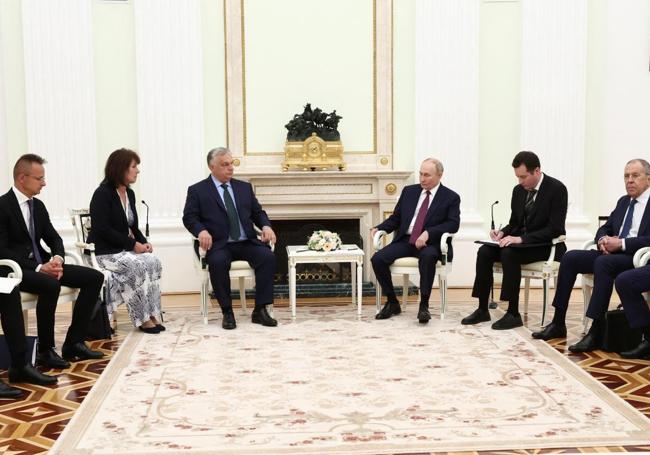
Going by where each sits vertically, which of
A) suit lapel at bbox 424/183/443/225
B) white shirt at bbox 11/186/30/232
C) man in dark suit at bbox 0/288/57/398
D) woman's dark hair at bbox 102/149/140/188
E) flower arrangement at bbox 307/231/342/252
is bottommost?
man in dark suit at bbox 0/288/57/398

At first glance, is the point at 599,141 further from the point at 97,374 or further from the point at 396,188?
the point at 97,374

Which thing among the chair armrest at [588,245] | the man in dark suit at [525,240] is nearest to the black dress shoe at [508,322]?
the man in dark suit at [525,240]

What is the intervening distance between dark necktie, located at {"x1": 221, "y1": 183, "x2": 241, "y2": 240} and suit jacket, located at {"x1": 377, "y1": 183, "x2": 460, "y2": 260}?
4.27 feet

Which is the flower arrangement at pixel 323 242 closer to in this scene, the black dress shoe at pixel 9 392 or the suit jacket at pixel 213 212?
the suit jacket at pixel 213 212

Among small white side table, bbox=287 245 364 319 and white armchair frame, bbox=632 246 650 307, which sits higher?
white armchair frame, bbox=632 246 650 307

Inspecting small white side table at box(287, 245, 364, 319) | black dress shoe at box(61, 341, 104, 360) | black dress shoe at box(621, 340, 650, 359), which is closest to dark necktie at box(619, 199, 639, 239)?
black dress shoe at box(621, 340, 650, 359)

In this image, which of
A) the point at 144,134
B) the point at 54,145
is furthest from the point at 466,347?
the point at 54,145

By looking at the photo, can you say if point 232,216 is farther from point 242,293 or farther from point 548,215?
Result: point 548,215

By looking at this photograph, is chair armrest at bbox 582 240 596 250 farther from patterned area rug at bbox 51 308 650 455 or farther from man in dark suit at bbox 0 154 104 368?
man in dark suit at bbox 0 154 104 368

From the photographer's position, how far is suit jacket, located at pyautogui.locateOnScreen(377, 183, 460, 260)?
22.4ft

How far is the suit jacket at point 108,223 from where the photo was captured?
6.28 meters

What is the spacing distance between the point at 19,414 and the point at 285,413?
4.62 ft

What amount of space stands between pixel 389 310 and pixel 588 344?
1849 millimetres

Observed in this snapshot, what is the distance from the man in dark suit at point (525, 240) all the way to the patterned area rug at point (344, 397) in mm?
310
